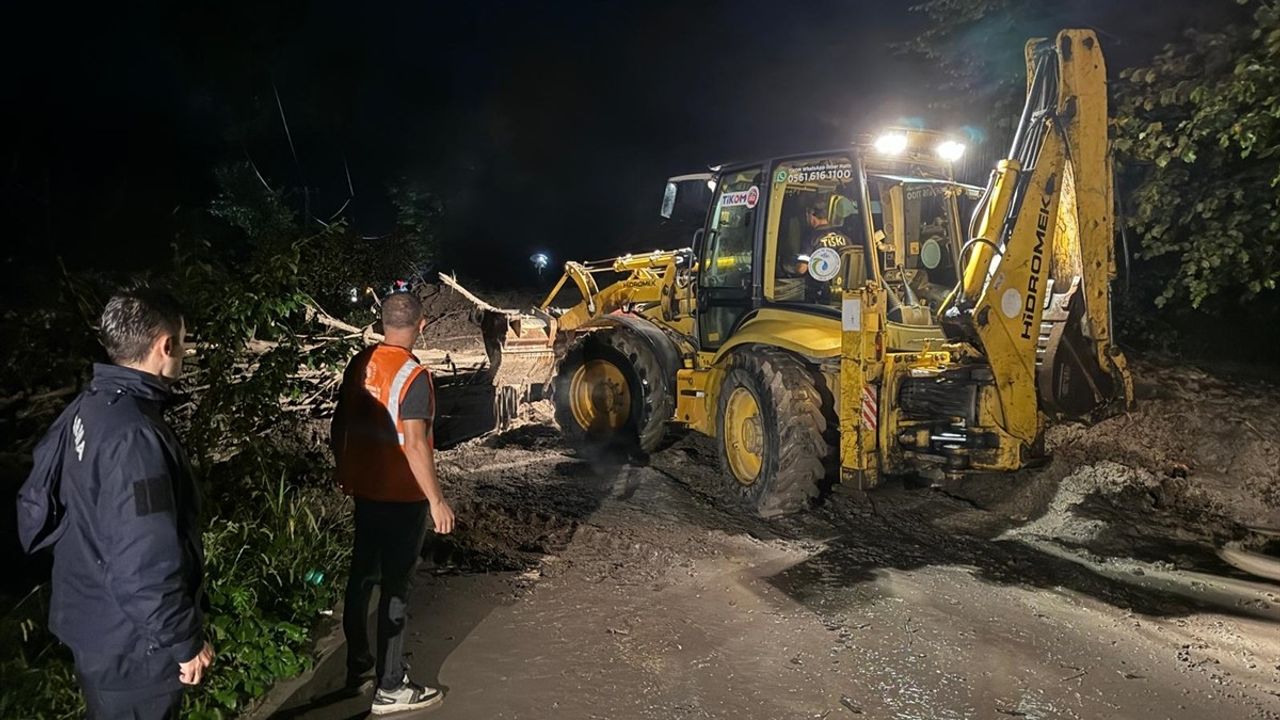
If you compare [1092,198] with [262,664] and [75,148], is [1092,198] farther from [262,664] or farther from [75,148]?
[75,148]

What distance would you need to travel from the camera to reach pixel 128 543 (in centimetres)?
225

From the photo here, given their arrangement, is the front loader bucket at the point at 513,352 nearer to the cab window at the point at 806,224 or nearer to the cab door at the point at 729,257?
the cab door at the point at 729,257

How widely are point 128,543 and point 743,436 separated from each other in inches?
218

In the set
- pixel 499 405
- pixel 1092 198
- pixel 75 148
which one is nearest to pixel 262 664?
pixel 1092 198

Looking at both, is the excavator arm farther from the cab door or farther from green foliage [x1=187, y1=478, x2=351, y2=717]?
green foliage [x1=187, y1=478, x2=351, y2=717]

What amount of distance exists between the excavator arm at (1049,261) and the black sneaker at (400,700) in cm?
437

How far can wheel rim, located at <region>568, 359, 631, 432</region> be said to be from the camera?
918 cm

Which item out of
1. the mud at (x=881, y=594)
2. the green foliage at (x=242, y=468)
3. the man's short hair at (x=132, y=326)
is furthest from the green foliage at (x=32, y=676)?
the man's short hair at (x=132, y=326)

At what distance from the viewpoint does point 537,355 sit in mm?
10852

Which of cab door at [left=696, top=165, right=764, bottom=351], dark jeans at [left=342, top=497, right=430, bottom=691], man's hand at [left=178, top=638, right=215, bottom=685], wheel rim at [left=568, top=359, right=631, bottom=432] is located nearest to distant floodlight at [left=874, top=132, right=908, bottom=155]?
cab door at [left=696, top=165, right=764, bottom=351]

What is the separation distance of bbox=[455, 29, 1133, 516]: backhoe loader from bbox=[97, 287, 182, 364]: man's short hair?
4.71 metres

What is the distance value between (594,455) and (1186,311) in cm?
947

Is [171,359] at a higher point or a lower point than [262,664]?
higher

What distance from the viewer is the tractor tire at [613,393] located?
8.36 meters
